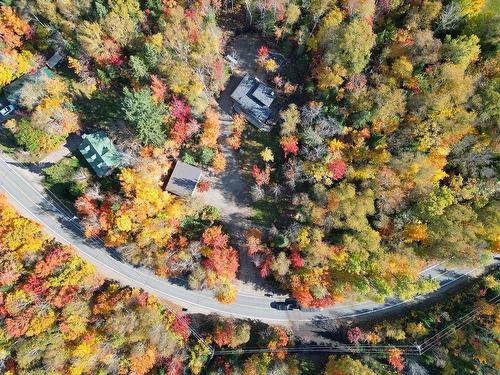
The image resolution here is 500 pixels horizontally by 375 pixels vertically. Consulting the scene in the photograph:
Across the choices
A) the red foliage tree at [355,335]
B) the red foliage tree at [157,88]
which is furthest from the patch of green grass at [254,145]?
the red foliage tree at [355,335]

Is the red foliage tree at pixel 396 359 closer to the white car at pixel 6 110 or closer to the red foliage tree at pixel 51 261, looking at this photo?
the red foliage tree at pixel 51 261

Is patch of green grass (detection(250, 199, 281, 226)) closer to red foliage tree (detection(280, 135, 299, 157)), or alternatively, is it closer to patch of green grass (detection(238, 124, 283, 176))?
patch of green grass (detection(238, 124, 283, 176))

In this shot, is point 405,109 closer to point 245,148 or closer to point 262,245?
point 245,148

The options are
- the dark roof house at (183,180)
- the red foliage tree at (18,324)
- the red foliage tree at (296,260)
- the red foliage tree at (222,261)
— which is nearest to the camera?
the red foliage tree at (18,324)

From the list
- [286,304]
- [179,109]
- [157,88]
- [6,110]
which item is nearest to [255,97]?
[179,109]

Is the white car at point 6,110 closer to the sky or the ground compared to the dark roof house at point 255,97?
closer to the ground

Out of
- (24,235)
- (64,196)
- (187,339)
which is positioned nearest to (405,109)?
(187,339)

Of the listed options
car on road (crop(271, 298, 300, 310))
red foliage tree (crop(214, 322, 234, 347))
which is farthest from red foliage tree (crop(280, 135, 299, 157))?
red foliage tree (crop(214, 322, 234, 347))
